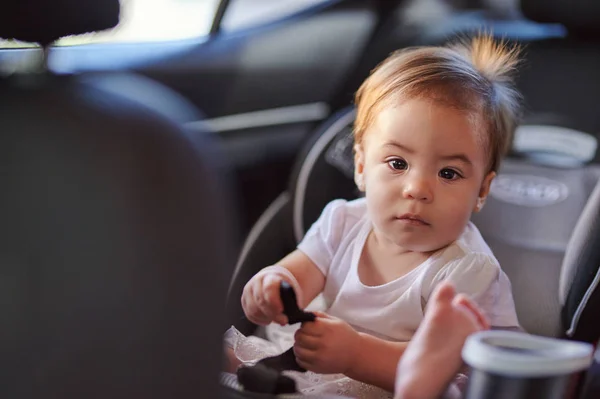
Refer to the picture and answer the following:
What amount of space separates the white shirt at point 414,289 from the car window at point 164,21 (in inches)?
26.3

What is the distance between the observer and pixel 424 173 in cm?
140

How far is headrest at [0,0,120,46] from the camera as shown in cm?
107

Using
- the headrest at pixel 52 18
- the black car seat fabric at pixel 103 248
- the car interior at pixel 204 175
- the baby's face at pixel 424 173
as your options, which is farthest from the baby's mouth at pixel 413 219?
the headrest at pixel 52 18

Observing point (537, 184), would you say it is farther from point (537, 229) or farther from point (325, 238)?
point (325, 238)

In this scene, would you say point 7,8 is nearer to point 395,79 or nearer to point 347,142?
point 395,79

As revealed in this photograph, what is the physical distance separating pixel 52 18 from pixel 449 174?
2.14ft

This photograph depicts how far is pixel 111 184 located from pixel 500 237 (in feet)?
3.20

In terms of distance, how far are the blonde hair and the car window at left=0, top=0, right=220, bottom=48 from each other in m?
0.52

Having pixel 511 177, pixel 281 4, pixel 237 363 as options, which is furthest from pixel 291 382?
pixel 281 4

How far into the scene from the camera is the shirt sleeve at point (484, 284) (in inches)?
54.5

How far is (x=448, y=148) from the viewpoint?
1395 millimetres

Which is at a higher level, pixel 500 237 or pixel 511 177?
pixel 511 177

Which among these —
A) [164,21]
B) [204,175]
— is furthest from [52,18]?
[164,21]

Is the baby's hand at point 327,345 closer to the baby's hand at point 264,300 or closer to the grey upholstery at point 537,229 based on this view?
the baby's hand at point 264,300
